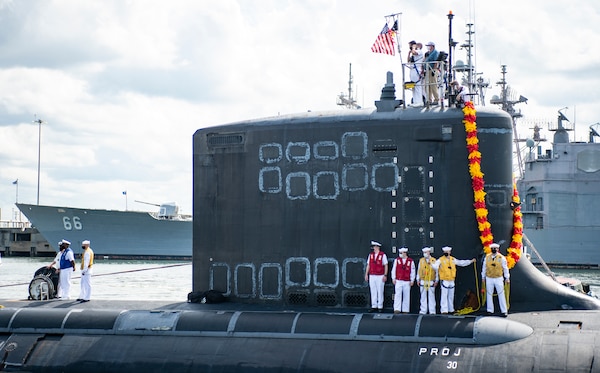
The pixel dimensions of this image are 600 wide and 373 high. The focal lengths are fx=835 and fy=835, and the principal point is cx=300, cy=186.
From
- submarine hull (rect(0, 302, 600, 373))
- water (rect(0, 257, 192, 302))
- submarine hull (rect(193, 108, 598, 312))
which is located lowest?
water (rect(0, 257, 192, 302))

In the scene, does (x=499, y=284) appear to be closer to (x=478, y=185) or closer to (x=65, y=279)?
(x=478, y=185)

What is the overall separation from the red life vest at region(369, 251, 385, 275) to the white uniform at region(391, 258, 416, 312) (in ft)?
0.85

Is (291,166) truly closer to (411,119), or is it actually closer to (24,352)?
(411,119)

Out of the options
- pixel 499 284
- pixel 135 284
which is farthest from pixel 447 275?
pixel 135 284

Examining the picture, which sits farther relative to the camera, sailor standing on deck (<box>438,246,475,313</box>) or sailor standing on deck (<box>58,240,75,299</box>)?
sailor standing on deck (<box>58,240,75,299</box>)

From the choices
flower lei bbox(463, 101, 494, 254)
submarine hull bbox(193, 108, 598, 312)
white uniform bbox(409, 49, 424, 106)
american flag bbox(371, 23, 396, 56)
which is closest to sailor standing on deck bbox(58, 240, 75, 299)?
submarine hull bbox(193, 108, 598, 312)

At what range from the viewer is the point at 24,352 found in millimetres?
16672

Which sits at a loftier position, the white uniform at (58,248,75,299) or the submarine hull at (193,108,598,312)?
the submarine hull at (193,108,598,312)

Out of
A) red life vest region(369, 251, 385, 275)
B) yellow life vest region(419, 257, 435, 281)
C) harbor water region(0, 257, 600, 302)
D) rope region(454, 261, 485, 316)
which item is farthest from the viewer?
harbor water region(0, 257, 600, 302)

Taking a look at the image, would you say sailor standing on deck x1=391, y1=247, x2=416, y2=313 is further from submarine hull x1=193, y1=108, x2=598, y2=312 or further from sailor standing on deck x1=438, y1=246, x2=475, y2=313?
sailor standing on deck x1=438, y1=246, x2=475, y2=313

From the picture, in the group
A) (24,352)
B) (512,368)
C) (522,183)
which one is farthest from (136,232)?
(512,368)

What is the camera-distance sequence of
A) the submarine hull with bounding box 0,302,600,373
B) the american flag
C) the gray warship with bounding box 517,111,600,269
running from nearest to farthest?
the submarine hull with bounding box 0,302,600,373, the american flag, the gray warship with bounding box 517,111,600,269

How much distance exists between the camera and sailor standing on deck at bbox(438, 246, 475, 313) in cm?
1557

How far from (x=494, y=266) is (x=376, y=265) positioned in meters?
2.18
